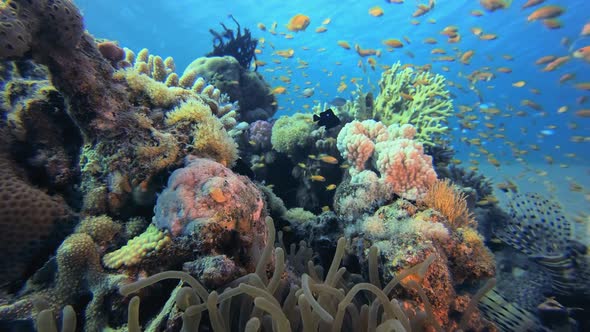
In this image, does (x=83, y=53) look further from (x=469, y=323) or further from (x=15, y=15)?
(x=469, y=323)

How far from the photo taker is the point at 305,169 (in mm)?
6027

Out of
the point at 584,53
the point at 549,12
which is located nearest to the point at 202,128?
the point at 549,12

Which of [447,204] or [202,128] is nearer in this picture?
[202,128]

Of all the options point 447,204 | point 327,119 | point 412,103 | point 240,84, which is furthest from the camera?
point 240,84

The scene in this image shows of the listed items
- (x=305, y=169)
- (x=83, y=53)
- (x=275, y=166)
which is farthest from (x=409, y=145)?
(x=83, y=53)

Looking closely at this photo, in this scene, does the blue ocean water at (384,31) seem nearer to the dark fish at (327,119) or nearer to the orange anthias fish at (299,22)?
the orange anthias fish at (299,22)

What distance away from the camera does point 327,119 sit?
18.9ft

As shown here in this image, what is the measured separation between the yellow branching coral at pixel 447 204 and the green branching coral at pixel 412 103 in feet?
10.6

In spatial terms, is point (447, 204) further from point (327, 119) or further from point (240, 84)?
point (240, 84)

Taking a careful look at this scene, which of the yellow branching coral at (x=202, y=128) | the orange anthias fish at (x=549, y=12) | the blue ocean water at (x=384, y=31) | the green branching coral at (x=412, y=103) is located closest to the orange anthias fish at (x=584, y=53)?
the orange anthias fish at (x=549, y=12)

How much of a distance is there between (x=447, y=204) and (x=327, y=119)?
9.68 ft

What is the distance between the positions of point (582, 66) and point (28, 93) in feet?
197

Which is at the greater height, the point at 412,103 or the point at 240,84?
the point at 240,84

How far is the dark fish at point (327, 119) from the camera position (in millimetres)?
5766
